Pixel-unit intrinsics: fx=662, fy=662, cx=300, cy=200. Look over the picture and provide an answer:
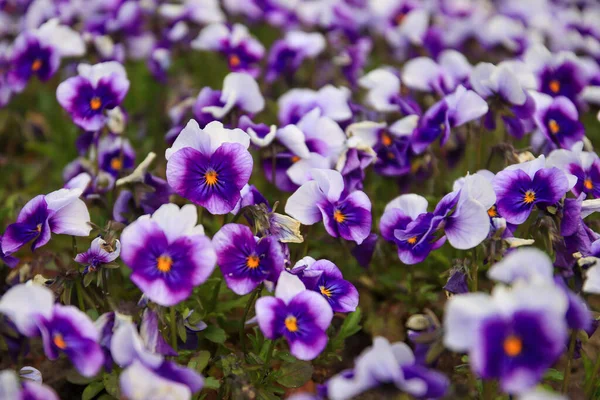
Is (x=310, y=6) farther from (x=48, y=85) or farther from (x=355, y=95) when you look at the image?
(x=48, y=85)

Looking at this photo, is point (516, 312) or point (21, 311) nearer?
point (516, 312)

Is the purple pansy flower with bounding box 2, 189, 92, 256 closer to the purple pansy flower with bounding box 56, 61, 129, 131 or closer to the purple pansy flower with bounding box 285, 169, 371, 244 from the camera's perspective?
the purple pansy flower with bounding box 56, 61, 129, 131

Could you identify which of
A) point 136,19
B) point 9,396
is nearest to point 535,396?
point 9,396

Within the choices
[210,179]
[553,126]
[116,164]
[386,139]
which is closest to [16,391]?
[210,179]

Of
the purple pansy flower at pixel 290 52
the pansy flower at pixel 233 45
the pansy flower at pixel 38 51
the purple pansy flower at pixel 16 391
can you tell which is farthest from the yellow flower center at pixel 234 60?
the purple pansy flower at pixel 16 391

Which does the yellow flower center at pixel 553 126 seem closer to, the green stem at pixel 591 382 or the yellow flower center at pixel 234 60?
the green stem at pixel 591 382

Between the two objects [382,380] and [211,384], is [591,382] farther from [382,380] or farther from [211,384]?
[211,384]
